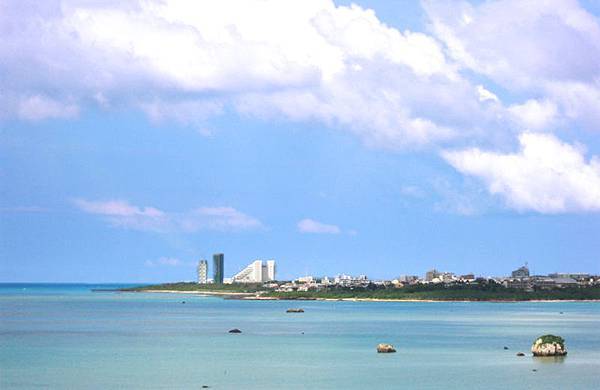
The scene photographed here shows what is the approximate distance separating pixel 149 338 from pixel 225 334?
8.37 metres

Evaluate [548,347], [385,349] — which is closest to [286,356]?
[385,349]

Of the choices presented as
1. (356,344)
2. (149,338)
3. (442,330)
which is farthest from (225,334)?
(442,330)

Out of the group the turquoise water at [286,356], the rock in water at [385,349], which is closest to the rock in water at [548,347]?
the turquoise water at [286,356]

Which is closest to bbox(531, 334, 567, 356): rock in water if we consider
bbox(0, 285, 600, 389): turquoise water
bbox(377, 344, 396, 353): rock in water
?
bbox(0, 285, 600, 389): turquoise water

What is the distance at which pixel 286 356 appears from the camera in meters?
72.0

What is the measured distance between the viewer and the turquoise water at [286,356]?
56.8m

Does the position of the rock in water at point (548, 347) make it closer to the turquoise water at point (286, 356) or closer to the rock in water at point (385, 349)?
the turquoise water at point (286, 356)

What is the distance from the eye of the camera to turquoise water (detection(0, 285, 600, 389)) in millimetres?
56781

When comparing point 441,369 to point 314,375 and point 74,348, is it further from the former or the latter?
point 74,348

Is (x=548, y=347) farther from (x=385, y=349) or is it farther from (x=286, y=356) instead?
(x=286, y=356)

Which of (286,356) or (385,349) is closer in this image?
(286,356)

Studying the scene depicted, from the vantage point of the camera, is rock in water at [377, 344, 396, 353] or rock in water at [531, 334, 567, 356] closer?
rock in water at [531, 334, 567, 356]

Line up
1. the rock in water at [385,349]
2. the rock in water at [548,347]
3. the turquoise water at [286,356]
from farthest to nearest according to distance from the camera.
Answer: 1. the rock in water at [385,349]
2. the rock in water at [548,347]
3. the turquoise water at [286,356]

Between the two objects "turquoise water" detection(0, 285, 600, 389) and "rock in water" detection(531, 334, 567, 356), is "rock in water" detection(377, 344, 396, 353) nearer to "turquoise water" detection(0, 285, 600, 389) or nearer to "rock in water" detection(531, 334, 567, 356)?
"turquoise water" detection(0, 285, 600, 389)
